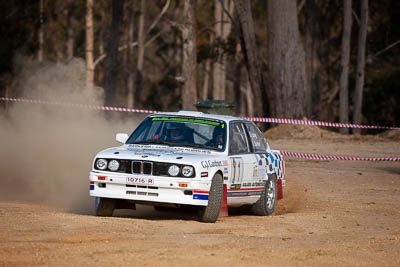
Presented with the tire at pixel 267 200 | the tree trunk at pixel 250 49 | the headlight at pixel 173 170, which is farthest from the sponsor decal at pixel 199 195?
the tree trunk at pixel 250 49

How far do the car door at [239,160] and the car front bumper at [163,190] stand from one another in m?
0.98

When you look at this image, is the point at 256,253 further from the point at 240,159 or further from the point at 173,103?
the point at 173,103

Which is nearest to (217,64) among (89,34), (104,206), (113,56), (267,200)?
(89,34)

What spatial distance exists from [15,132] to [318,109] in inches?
1498

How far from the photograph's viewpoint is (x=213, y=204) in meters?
10.6

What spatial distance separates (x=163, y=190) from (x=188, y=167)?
435mm

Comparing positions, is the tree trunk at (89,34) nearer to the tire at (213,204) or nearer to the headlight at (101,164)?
the headlight at (101,164)

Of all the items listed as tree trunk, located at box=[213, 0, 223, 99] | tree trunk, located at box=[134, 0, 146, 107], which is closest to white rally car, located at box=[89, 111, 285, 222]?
tree trunk, located at box=[213, 0, 223, 99]

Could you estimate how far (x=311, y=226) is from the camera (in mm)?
10992

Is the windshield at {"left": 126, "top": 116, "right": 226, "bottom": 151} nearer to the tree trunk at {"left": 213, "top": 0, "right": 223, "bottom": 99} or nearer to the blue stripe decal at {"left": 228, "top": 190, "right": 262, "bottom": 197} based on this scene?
the blue stripe decal at {"left": 228, "top": 190, "right": 262, "bottom": 197}

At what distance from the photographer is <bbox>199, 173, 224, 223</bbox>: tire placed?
10.6 m

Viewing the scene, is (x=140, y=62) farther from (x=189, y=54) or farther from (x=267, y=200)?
(x=267, y=200)

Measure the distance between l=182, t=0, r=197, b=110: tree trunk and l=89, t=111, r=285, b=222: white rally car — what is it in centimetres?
2173

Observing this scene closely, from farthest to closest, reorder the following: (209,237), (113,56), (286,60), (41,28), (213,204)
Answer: (41,28), (113,56), (286,60), (213,204), (209,237)
